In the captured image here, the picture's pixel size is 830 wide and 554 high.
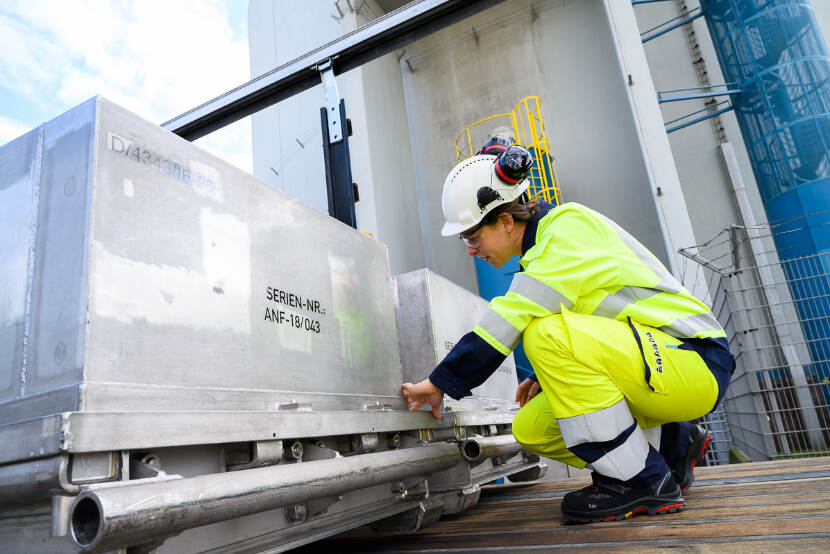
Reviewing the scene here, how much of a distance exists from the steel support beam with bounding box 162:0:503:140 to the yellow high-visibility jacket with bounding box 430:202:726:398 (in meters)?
1.28

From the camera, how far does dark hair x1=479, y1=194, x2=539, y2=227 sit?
5.97ft

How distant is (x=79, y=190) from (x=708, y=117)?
7.77 meters

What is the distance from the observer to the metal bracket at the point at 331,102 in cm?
243

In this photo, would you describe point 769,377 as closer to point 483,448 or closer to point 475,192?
point 483,448

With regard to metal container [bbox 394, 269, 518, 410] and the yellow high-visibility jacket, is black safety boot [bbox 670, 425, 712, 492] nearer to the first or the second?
the yellow high-visibility jacket

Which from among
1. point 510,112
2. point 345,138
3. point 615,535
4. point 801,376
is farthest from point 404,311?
point 510,112

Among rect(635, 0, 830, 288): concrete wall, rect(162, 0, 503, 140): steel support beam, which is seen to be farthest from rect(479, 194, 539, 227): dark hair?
rect(635, 0, 830, 288): concrete wall

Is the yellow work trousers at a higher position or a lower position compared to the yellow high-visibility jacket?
lower

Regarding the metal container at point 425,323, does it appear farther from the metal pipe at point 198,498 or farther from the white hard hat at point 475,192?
the metal pipe at point 198,498

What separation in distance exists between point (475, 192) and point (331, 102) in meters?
0.99

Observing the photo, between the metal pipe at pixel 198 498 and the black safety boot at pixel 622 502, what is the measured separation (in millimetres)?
623

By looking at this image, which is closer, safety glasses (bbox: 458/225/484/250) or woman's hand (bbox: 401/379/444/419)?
woman's hand (bbox: 401/379/444/419)

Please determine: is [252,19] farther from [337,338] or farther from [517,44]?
[337,338]

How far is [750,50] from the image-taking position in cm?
629
